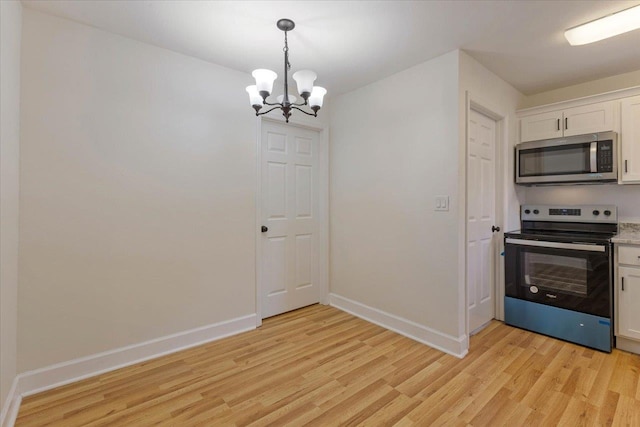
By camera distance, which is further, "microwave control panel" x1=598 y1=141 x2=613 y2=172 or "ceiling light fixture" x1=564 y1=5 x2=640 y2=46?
"microwave control panel" x1=598 y1=141 x2=613 y2=172

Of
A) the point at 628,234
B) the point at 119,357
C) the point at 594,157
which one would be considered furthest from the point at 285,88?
the point at 628,234

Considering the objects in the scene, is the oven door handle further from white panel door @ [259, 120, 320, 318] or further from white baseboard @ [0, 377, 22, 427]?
white baseboard @ [0, 377, 22, 427]

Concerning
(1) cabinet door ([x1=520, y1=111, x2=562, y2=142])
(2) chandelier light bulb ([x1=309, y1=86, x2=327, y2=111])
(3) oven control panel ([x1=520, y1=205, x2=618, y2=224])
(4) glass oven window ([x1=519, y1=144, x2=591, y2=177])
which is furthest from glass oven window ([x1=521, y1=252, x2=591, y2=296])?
(2) chandelier light bulb ([x1=309, y1=86, x2=327, y2=111])

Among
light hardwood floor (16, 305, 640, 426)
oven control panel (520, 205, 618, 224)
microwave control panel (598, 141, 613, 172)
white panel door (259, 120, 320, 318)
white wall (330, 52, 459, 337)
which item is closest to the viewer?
light hardwood floor (16, 305, 640, 426)

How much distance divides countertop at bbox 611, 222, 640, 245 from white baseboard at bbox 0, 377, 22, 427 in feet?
14.1

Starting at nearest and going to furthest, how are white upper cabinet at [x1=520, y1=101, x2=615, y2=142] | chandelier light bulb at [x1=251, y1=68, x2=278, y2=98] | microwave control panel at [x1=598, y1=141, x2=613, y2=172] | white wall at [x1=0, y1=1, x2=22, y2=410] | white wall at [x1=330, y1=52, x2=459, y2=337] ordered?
white wall at [x1=0, y1=1, x2=22, y2=410] < chandelier light bulb at [x1=251, y1=68, x2=278, y2=98] < white wall at [x1=330, y1=52, x2=459, y2=337] < microwave control panel at [x1=598, y1=141, x2=613, y2=172] < white upper cabinet at [x1=520, y1=101, x2=615, y2=142]

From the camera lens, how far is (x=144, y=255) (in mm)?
2322

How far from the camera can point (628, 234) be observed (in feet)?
8.68

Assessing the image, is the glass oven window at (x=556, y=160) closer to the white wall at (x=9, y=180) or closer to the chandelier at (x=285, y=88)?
the chandelier at (x=285, y=88)

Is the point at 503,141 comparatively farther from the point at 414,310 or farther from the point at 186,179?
the point at 186,179

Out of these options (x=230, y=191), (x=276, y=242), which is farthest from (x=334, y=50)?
(x=276, y=242)

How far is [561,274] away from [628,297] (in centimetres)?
44

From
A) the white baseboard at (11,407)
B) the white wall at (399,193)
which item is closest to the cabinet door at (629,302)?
the white wall at (399,193)

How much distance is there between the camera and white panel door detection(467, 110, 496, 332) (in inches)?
107
